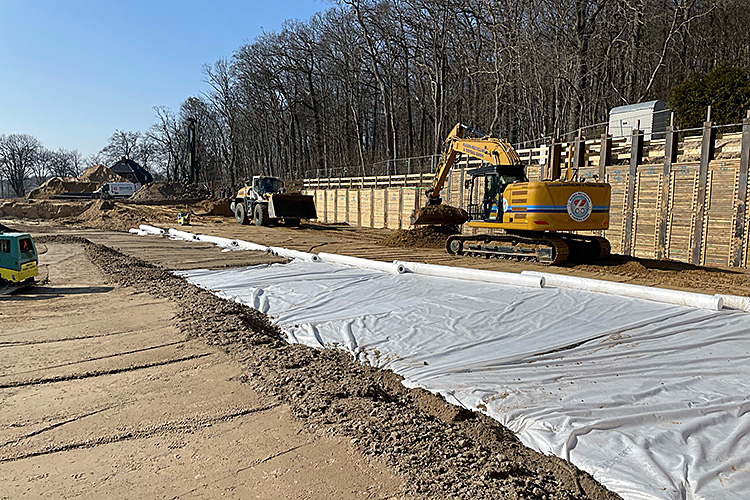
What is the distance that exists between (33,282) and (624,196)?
52.1 ft

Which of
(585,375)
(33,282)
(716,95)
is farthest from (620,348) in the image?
(716,95)

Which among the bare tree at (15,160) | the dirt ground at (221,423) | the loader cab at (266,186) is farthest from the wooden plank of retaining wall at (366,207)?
the bare tree at (15,160)

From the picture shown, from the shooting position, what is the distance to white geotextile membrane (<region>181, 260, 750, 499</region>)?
3.31 metres

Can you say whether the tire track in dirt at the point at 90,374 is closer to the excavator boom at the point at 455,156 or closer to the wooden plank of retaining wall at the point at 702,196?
the excavator boom at the point at 455,156

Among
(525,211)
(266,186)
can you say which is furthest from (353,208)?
(525,211)

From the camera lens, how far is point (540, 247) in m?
12.3

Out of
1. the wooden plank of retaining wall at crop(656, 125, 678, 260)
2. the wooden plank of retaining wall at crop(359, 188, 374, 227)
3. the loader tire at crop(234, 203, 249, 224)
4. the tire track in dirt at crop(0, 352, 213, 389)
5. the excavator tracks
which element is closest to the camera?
the tire track in dirt at crop(0, 352, 213, 389)

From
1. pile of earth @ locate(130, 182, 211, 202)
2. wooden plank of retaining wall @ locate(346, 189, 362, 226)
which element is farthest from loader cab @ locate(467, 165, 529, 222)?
pile of earth @ locate(130, 182, 211, 202)

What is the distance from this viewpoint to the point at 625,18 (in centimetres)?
2691

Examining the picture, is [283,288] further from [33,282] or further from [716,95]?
[716,95]

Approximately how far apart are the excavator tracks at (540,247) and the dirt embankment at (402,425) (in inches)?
315

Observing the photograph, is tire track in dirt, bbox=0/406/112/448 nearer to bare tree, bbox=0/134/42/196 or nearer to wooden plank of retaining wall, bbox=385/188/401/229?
wooden plank of retaining wall, bbox=385/188/401/229

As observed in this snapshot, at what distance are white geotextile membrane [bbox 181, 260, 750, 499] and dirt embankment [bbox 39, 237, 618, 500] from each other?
0.20 metres

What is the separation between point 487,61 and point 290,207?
57.9 feet
